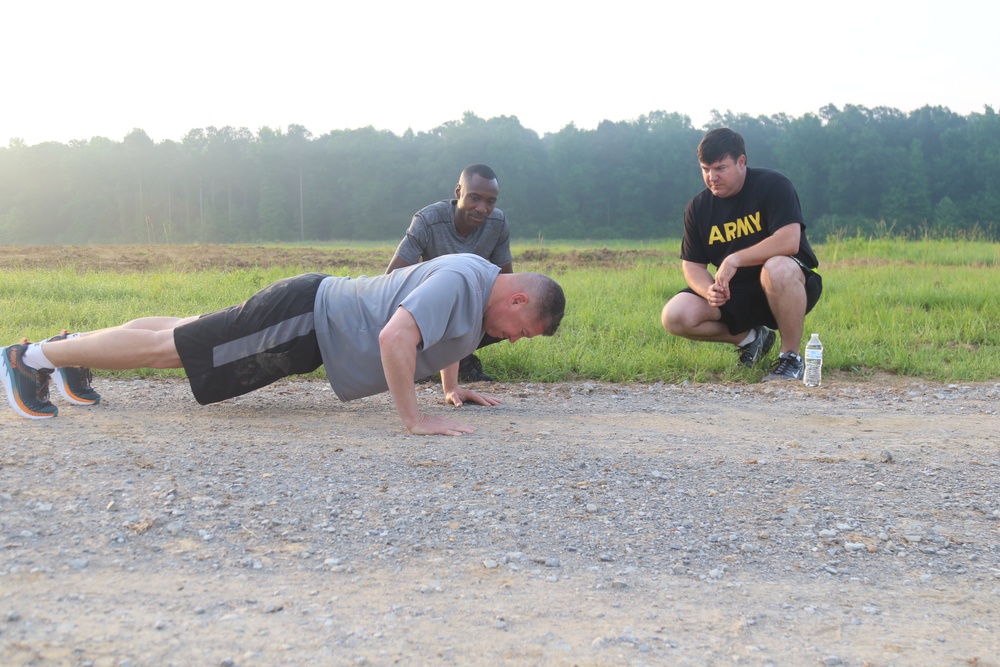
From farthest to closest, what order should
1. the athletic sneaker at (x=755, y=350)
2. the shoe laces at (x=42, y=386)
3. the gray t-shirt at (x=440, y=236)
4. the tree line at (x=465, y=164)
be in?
the tree line at (x=465, y=164)
the athletic sneaker at (x=755, y=350)
the gray t-shirt at (x=440, y=236)
the shoe laces at (x=42, y=386)

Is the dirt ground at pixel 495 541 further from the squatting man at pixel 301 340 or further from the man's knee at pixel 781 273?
the man's knee at pixel 781 273

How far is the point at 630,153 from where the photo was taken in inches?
2394

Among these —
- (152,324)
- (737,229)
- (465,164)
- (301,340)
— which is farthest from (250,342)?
(465,164)

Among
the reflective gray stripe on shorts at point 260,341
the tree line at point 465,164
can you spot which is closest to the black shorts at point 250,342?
the reflective gray stripe on shorts at point 260,341

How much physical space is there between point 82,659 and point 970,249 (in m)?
14.8


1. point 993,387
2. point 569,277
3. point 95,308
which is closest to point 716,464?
point 993,387

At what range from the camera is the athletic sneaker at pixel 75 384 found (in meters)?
4.35

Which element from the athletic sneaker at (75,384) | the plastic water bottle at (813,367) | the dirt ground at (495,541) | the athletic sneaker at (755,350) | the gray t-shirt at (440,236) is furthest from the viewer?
the athletic sneaker at (755,350)

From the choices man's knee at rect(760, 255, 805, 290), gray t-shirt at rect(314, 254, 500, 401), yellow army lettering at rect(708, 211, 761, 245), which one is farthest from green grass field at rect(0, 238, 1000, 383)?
gray t-shirt at rect(314, 254, 500, 401)

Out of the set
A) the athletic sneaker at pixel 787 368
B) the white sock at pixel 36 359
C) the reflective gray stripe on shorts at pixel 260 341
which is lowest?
the athletic sneaker at pixel 787 368

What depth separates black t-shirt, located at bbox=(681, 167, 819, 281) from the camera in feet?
18.6

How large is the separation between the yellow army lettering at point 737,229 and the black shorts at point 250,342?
9.66 ft

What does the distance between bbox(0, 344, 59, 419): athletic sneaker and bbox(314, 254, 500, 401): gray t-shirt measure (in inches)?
52.2

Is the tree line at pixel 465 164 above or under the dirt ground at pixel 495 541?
above
